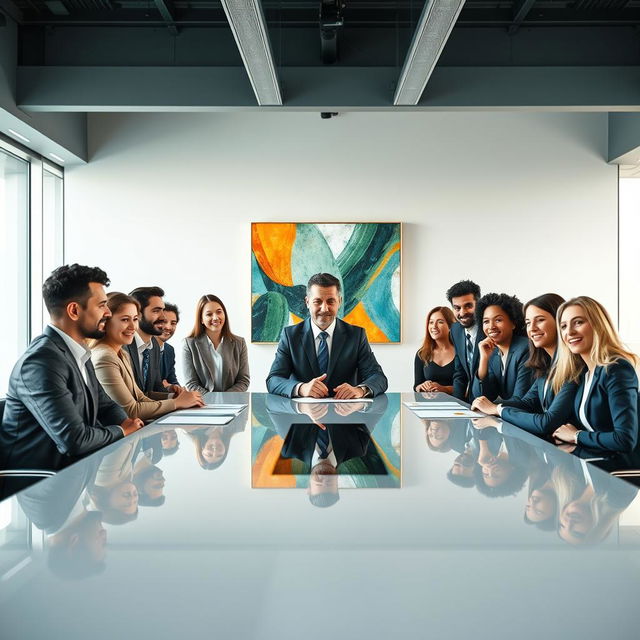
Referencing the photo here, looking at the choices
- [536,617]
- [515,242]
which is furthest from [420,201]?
[536,617]

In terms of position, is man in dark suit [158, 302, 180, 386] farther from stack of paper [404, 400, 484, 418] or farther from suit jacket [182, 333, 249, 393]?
stack of paper [404, 400, 484, 418]

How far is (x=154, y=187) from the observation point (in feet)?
22.4

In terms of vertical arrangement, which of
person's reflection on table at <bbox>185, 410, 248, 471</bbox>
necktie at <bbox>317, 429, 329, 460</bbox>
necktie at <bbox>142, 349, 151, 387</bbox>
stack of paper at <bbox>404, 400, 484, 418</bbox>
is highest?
necktie at <bbox>142, 349, 151, 387</bbox>

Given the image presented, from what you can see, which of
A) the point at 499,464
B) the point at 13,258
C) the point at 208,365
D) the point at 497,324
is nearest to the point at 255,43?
the point at 497,324

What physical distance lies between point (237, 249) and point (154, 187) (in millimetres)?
1064

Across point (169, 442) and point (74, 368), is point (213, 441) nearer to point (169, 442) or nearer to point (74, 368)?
point (169, 442)

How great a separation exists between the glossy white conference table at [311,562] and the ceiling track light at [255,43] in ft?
8.20

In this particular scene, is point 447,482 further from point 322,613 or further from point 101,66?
point 101,66

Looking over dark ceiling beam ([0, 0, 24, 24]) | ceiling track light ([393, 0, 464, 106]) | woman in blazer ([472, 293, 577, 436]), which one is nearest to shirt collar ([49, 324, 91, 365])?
woman in blazer ([472, 293, 577, 436])

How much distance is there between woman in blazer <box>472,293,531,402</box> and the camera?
3959 mm

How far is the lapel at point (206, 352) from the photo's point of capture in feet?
16.0

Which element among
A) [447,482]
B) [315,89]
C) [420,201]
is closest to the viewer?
[447,482]

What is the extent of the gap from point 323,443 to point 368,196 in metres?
4.93

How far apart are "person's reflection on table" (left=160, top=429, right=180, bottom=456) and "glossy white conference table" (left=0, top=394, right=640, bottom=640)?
13.2 inches
